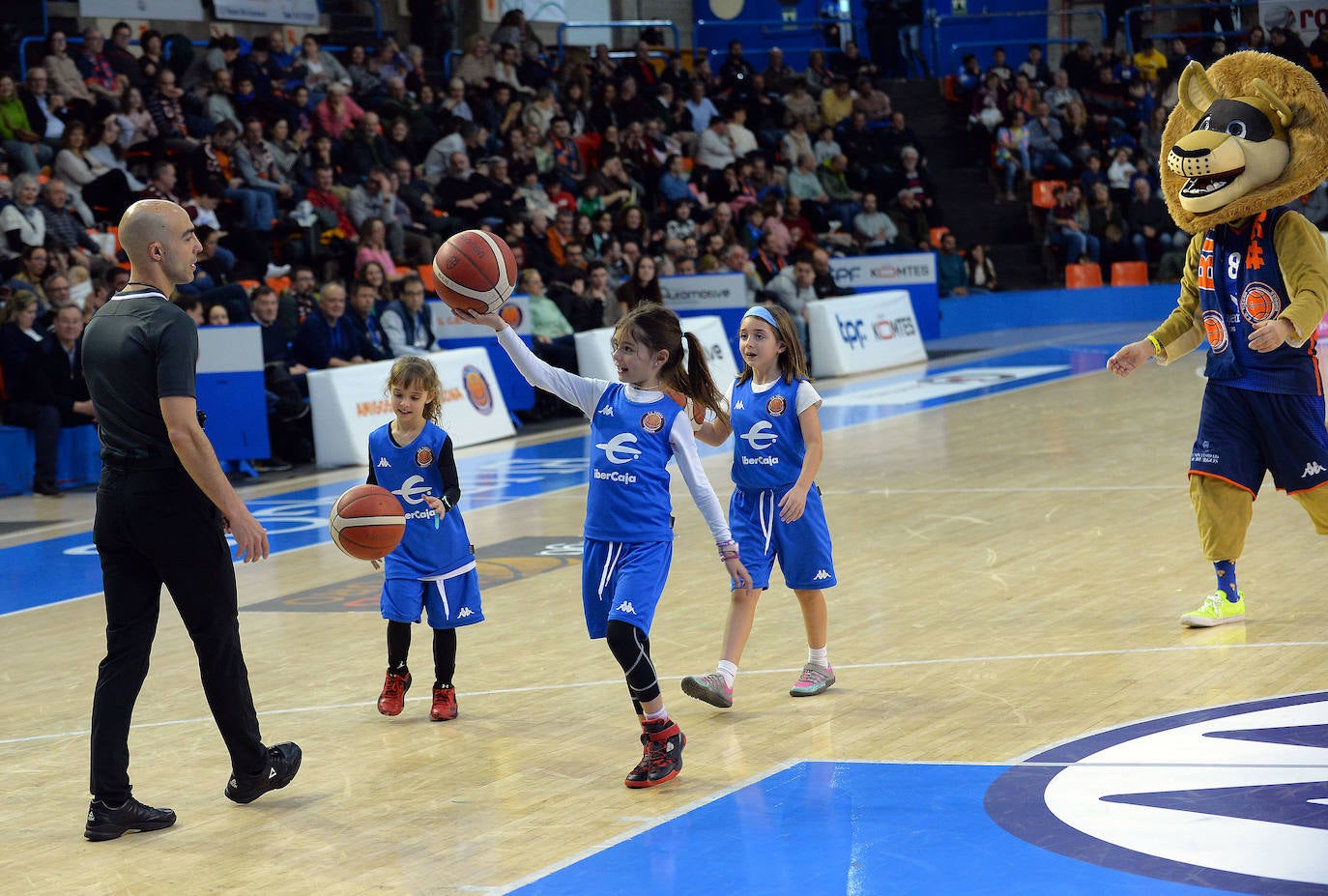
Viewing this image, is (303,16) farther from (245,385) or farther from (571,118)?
(245,385)

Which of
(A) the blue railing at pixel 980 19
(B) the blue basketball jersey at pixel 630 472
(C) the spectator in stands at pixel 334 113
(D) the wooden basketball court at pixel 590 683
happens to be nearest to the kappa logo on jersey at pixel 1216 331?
(D) the wooden basketball court at pixel 590 683

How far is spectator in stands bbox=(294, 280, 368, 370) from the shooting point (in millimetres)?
14758

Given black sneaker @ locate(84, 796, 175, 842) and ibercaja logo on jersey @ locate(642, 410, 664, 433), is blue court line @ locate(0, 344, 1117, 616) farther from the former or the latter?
ibercaja logo on jersey @ locate(642, 410, 664, 433)

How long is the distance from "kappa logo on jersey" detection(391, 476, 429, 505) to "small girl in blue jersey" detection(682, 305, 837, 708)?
1212 millimetres

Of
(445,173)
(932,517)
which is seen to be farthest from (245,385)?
(445,173)

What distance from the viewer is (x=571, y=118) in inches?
941

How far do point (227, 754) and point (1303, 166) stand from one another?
5178mm

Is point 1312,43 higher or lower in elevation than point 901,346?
higher

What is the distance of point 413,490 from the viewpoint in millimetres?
6758

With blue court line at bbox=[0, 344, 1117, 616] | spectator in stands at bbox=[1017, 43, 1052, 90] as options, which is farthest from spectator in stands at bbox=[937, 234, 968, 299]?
blue court line at bbox=[0, 344, 1117, 616]

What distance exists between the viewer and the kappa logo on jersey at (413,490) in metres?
6.74

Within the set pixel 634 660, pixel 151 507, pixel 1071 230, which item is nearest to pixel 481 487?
pixel 634 660

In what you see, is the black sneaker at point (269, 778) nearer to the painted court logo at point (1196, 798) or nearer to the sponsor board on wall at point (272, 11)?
the painted court logo at point (1196, 798)

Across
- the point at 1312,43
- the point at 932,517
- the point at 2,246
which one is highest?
the point at 1312,43
